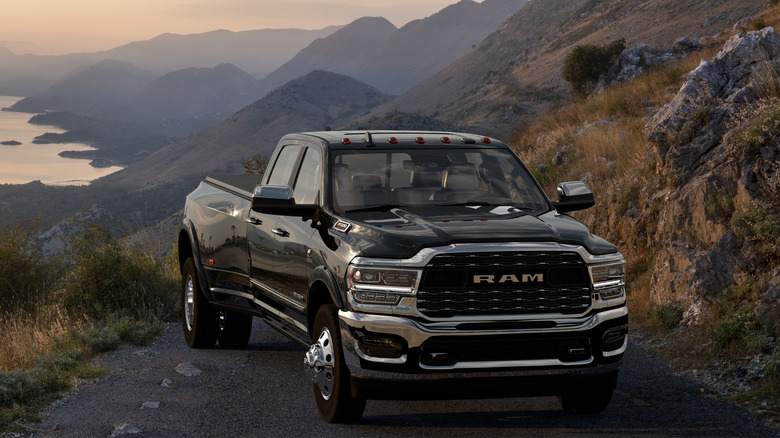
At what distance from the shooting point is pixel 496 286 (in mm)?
5551

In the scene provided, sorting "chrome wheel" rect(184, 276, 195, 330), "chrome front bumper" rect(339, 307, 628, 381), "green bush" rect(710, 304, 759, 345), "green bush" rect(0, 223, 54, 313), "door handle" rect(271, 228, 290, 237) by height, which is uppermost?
"door handle" rect(271, 228, 290, 237)

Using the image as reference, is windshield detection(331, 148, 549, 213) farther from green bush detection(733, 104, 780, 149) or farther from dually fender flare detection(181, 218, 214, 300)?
green bush detection(733, 104, 780, 149)

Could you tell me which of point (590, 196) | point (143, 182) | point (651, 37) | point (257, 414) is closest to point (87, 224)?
point (257, 414)

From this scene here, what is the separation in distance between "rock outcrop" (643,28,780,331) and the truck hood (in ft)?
10.3

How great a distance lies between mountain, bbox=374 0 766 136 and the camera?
52.3 m

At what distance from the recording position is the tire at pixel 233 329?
9.49 metres

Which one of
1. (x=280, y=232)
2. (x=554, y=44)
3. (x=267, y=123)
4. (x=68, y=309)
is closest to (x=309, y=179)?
(x=280, y=232)

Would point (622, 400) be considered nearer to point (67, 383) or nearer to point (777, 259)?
point (777, 259)

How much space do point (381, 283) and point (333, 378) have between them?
959 mm

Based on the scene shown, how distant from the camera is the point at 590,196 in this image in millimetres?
7004

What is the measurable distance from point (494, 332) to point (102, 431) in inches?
117

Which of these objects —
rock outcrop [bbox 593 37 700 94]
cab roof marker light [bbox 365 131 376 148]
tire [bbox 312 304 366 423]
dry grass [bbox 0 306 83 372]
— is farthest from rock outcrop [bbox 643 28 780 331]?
rock outcrop [bbox 593 37 700 94]

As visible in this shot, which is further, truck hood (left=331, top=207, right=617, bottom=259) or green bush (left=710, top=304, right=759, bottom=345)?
green bush (left=710, top=304, right=759, bottom=345)

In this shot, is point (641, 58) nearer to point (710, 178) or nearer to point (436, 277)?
point (710, 178)
